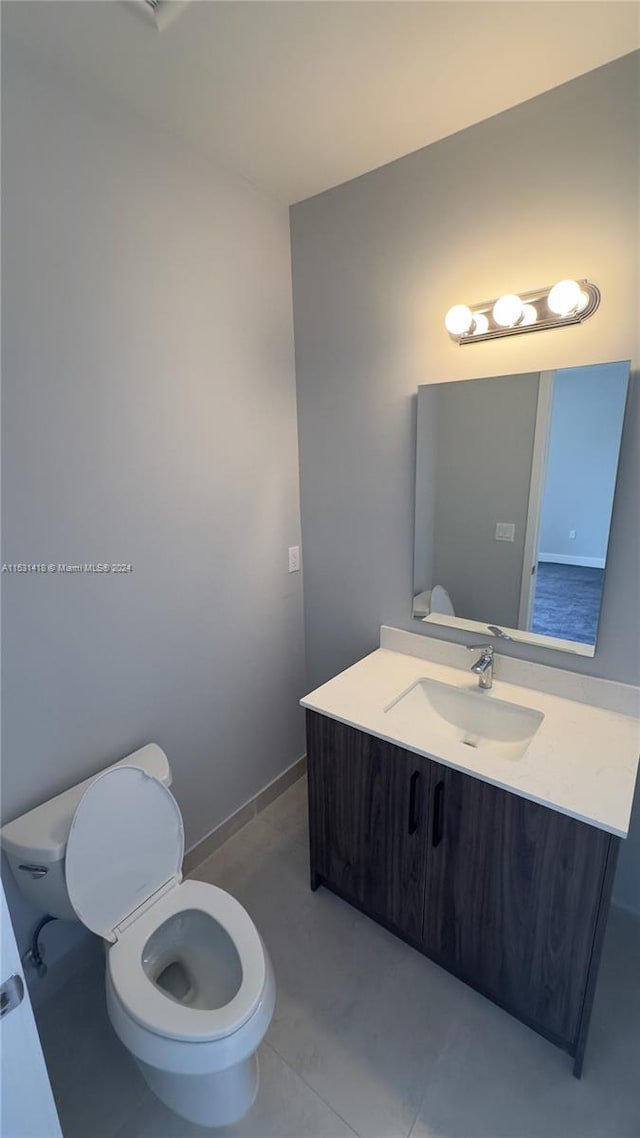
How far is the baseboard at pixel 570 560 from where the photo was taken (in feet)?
4.82

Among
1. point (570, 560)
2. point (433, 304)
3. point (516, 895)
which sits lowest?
point (516, 895)

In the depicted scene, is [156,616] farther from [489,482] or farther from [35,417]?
[489,482]

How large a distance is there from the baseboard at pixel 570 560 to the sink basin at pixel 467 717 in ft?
1.59

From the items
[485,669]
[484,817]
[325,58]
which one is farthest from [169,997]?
[325,58]

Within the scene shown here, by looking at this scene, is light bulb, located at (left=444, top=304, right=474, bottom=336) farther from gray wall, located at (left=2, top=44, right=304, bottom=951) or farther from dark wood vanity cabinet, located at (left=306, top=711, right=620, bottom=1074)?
dark wood vanity cabinet, located at (left=306, top=711, right=620, bottom=1074)

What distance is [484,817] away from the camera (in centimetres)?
128

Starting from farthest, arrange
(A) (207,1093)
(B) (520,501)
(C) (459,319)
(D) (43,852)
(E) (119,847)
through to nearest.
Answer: (B) (520,501), (C) (459,319), (E) (119,847), (D) (43,852), (A) (207,1093)

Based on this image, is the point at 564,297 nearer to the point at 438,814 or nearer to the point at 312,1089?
the point at 438,814

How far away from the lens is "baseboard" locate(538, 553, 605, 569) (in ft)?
4.82

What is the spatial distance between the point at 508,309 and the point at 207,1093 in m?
2.18

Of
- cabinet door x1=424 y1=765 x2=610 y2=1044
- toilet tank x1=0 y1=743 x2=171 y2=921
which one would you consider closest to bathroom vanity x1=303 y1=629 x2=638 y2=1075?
cabinet door x1=424 y1=765 x2=610 y2=1044

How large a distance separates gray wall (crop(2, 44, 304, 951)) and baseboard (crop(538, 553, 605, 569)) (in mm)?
1079

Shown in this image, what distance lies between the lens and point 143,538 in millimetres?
1575

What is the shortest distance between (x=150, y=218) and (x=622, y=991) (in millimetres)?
2801
